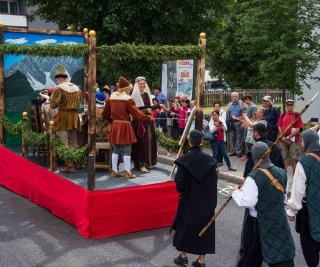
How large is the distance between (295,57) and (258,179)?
11600 mm

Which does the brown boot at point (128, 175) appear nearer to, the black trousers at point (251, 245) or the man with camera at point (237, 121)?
the black trousers at point (251, 245)

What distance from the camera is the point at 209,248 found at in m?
6.33

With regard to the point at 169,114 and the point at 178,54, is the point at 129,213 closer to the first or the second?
the point at 178,54

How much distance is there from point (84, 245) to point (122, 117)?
2215 mm

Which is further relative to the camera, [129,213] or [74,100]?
[74,100]

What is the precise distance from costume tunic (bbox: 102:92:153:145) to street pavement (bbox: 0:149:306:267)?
1103 mm

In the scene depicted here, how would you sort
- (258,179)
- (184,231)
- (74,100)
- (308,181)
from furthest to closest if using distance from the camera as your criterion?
(74,100) → (184,231) → (308,181) → (258,179)

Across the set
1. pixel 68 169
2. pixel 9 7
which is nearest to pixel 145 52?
pixel 68 169

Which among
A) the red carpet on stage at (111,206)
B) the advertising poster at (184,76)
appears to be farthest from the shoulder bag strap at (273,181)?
the advertising poster at (184,76)

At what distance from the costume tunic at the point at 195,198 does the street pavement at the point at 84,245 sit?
54cm

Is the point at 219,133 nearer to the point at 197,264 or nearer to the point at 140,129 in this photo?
the point at 140,129

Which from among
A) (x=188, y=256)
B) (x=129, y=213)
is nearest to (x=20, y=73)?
(x=129, y=213)

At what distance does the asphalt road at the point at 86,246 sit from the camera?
6.79 meters

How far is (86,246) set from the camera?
734 centimetres
